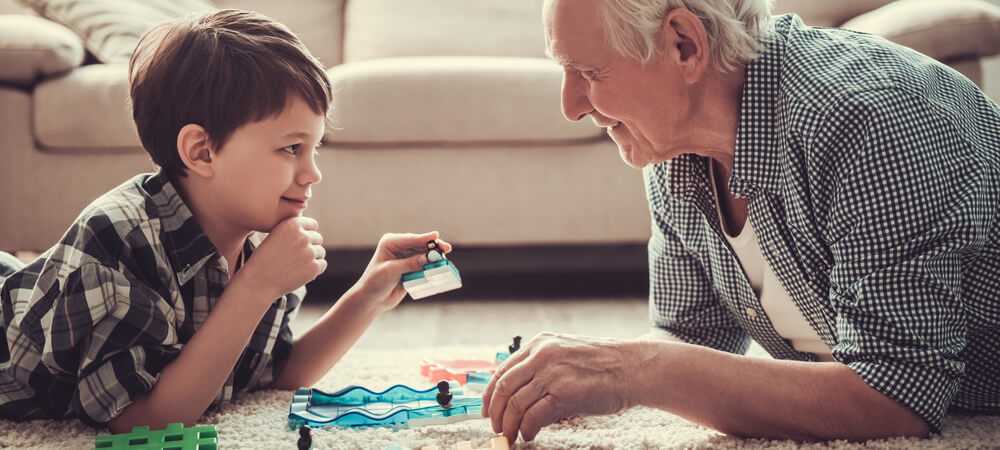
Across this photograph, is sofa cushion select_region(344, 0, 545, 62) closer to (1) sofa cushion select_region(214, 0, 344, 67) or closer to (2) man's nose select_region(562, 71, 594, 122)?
Answer: (1) sofa cushion select_region(214, 0, 344, 67)

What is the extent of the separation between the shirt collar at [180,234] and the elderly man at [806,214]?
16.4 inches

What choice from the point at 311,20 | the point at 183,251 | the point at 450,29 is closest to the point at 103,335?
the point at 183,251

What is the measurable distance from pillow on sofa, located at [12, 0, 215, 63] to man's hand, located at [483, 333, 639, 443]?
5.60ft

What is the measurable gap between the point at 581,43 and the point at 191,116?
0.50 metres

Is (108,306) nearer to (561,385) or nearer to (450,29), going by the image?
(561,385)

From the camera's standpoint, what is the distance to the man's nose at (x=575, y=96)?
43.3 inches

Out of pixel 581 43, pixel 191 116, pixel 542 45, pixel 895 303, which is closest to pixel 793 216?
pixel 895 303

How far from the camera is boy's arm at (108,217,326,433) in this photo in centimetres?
106

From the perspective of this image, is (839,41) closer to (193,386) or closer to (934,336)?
(934,336)

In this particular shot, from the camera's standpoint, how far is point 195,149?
1.14 meters

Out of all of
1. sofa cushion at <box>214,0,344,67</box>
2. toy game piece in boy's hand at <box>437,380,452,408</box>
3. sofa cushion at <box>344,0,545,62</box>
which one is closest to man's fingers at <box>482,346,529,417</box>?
toy game piece in boy's hand at <box>437,380,452,408</box>

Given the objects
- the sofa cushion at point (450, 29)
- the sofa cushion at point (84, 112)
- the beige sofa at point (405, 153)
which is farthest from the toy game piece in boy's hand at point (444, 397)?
the sofa cushion at point (450, 29)

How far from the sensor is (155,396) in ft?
3.47

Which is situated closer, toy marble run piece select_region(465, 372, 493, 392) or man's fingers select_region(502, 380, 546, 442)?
man's fingers select_region(502, 380, 546, 442)
